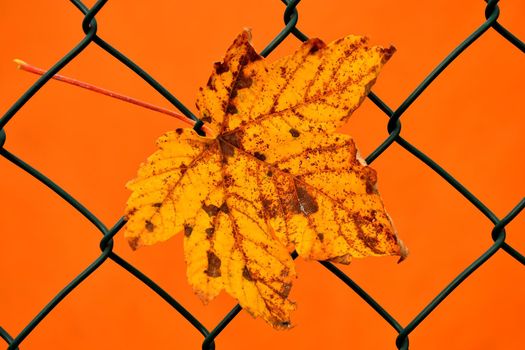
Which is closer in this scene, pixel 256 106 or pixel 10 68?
pixel 256 106

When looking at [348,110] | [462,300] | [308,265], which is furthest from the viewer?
[308,265]

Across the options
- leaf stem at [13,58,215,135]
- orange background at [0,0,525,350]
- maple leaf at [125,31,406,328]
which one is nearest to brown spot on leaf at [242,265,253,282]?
maple leaf at [125,31,406,328]

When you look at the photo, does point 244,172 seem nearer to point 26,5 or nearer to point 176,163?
point 176,163

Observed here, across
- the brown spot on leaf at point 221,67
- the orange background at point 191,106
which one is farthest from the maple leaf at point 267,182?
the orange background at point 191,106

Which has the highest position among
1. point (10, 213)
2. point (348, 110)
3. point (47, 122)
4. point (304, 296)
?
point (348, 110)

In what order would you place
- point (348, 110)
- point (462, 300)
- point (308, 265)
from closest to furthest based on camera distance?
point (348, 110) < point (462, 300) < point (308, 265)

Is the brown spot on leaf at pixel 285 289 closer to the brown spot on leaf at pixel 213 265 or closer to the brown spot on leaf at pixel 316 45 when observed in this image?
the brown spot on leaf at pixel 213 265

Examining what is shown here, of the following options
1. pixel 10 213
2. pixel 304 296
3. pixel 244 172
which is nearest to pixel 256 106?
pixel 244 172

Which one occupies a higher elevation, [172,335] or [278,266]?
[278,266]
